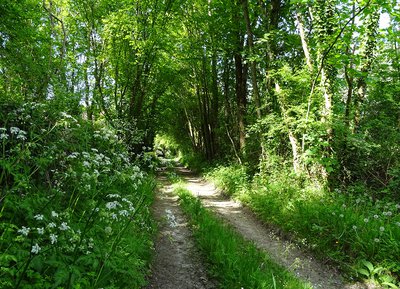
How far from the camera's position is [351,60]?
855 cm

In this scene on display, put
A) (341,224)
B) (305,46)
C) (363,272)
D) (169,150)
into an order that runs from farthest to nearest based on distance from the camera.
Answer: (169,150)
(305,46)
(341,224)
(363,272)

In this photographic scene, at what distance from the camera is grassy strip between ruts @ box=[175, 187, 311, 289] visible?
462cm

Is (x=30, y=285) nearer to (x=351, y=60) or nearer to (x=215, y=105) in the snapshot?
(x=351, y=60)

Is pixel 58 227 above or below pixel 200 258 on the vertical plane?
above

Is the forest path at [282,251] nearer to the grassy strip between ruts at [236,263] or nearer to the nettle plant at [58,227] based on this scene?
the grassy strip between ruts at [236,263]

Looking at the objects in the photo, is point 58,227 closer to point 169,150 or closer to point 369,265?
point 369,265

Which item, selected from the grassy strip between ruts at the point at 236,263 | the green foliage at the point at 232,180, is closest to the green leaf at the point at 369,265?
the grassy strip between ruts at the point at 236,263

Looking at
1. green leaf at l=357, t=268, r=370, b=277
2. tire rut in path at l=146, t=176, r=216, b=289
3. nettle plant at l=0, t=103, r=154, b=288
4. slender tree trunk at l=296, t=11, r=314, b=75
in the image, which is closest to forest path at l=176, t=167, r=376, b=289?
green leaf at l=357, t=268, r=370, b=277

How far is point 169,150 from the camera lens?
9.98 meters

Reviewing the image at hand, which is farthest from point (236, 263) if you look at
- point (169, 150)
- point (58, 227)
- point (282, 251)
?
point (169, 150)

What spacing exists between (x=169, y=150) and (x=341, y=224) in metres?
5.67

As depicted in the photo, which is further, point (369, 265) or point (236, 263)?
point (369, 265)

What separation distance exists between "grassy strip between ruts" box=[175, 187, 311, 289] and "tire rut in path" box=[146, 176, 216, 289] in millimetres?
216

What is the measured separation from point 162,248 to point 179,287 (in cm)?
161
